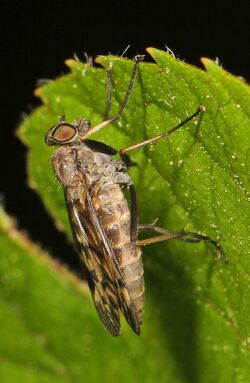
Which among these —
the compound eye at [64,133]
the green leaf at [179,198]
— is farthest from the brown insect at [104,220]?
the green leaf at [179,198]

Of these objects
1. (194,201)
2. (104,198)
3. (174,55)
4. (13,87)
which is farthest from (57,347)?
(13,87)

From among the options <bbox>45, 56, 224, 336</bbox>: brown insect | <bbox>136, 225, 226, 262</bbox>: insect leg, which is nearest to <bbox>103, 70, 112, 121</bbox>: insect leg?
<bbox>45, 56, 224, 336</bbox>: brown insect

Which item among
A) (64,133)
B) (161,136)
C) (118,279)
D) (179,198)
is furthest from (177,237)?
(64,133)

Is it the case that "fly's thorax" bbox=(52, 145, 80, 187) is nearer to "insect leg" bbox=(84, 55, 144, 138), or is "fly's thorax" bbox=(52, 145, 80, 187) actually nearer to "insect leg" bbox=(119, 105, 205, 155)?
"insect leg" bbox=(84, 55, 144, 138)

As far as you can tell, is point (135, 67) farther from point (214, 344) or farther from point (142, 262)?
point (214, 344)

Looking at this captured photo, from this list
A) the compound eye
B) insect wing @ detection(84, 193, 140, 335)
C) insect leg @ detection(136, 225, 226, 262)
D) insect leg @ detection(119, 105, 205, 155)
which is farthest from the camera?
the compound eye

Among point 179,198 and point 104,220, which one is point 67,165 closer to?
point 104,220

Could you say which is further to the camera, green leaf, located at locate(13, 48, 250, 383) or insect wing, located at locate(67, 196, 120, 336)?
insect wing, located at locate(67, 196, 120, 336)
